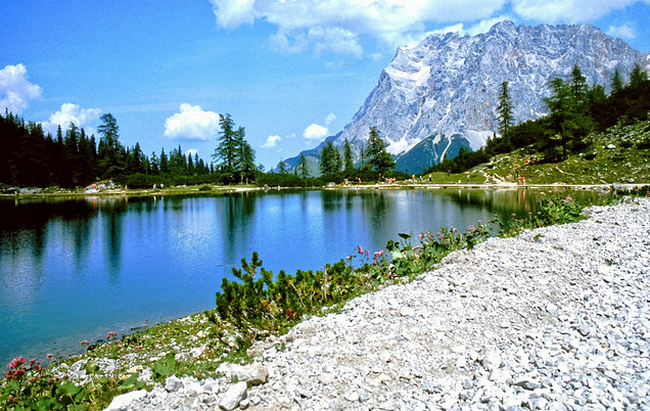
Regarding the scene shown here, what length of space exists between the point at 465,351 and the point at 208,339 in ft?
19.4

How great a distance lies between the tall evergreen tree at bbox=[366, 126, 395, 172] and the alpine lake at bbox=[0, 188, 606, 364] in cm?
5313

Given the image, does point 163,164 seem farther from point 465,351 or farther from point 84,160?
point 465,351

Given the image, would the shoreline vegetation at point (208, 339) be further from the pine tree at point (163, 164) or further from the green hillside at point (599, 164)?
the pine tree at point (163, 164)

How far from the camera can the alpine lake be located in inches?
471

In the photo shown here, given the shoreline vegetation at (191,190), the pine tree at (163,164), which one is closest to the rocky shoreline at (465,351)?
the shoreline vegetation at (191,190)

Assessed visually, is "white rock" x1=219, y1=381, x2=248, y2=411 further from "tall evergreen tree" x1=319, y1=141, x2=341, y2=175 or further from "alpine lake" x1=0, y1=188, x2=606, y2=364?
"tall evergreen tree" x1=319, y1=141, x2=341, y2=175

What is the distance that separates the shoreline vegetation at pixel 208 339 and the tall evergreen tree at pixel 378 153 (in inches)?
3014

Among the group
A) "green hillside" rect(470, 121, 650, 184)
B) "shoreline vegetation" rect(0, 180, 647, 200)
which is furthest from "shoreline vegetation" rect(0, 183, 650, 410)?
"shoreline vegetation" rect(0, 180, 647, 200)

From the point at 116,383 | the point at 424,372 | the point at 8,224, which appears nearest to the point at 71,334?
the point at 116,383

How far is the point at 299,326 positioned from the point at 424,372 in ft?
7.94

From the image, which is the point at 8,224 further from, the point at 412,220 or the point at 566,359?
the point at 566,359

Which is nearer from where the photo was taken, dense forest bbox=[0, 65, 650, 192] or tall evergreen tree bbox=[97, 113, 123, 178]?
dense forest bbox=[0, 65, 650, 192]

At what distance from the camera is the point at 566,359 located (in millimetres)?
5055

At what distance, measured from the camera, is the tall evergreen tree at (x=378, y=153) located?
86.7m
